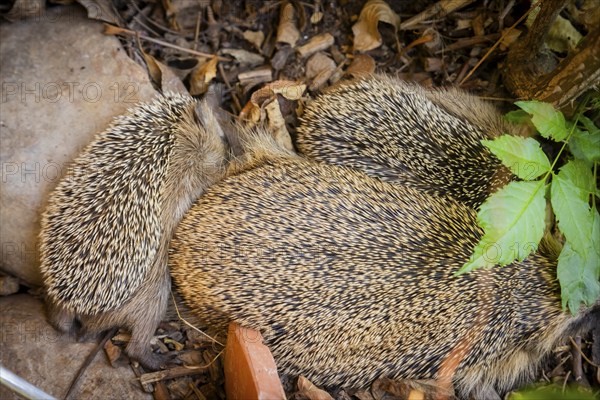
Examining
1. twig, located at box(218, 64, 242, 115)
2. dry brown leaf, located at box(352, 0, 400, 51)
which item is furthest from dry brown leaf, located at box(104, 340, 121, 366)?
dry brown leaf, located at box(352, 0, 400, 51)

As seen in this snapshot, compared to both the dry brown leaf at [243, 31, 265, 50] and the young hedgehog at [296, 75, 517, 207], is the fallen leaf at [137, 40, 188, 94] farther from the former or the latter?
the young hedgehog at [296, 75, 517, 207]

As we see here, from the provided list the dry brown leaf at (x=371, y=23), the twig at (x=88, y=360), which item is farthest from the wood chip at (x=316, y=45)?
the twig at (x=88, y=360)

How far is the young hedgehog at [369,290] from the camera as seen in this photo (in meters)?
3.75

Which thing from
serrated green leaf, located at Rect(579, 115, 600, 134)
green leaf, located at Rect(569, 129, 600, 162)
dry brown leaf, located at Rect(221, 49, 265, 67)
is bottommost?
dry brown leaf, located at Rect(221, 49, 265, 67)

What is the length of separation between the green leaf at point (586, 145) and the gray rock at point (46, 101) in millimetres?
3256

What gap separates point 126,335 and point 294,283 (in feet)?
4.58

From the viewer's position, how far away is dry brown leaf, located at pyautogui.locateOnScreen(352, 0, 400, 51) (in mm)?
4961

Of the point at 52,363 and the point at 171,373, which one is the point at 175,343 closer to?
the point at 171,373

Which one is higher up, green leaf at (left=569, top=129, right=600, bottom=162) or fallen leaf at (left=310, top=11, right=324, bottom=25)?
green leaf at (left=569, top=129, right=600, bottom=162)

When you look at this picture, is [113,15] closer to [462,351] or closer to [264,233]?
[264,233]

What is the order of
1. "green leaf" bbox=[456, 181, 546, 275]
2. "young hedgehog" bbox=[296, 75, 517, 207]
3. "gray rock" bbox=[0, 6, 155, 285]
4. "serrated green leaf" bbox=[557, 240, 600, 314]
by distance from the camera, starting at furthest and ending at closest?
"gray rock" bbox=[0, 6, 155, 285]
"young hedgehog" bbox=[296, 75, 517, 207]
"serrated green leaf" bbox=[557, 240, 600, 314]
"green leaf" bbox=[456, 181, 546, 275]

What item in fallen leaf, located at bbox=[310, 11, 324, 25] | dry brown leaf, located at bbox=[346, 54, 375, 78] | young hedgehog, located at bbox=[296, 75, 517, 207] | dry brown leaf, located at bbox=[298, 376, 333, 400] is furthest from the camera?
fallen leaf, located at bbox=[310, 11, 324, 25]

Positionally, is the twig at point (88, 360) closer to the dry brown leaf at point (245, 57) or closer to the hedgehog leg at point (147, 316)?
the hedgehog leg at point (147, 316)

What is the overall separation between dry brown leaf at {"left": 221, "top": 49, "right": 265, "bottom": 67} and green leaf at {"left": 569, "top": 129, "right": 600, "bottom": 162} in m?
2.73
